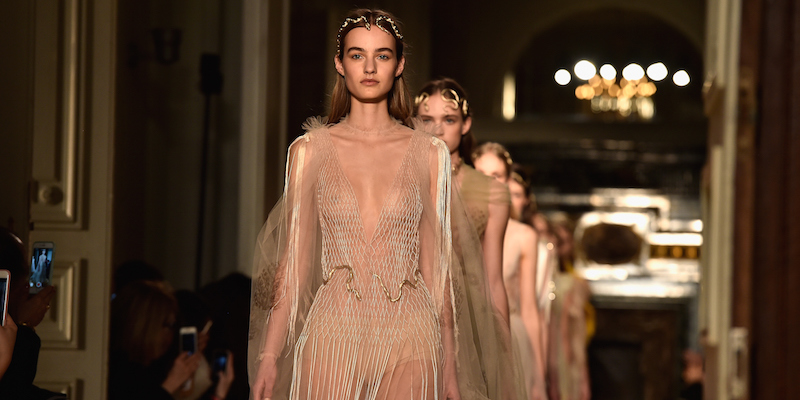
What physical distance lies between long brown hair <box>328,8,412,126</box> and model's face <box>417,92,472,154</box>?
0.96 m

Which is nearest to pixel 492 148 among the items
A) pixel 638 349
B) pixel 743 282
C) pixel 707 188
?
pixel 707 188

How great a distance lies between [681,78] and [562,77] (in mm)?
1403

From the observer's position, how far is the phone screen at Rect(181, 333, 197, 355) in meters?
5.03

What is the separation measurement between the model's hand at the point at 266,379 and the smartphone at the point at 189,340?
2.32 metres

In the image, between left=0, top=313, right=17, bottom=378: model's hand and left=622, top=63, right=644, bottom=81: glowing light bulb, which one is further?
left=622, top=63, right=644, bottom=81: glowing light bulb

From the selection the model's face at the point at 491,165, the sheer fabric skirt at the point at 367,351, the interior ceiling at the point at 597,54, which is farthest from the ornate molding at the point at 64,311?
the interior ceiling at the point at 597,54

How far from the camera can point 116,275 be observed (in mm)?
5637

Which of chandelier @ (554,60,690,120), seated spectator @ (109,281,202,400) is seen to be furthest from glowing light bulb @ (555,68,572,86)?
seated spectator @ (109,281,202,400)

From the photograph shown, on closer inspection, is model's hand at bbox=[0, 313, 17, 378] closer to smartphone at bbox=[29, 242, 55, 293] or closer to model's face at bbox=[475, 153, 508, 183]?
smartphone at bbox=[29, 242, 55, 293]

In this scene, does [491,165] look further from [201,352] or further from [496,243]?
[201,352]

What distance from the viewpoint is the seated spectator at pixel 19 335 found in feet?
10.4

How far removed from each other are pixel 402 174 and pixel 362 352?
0.47 m

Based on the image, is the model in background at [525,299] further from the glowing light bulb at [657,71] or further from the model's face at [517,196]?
the glowing light bulb at [657,71]

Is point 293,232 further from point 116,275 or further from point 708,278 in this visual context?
point 116,275
